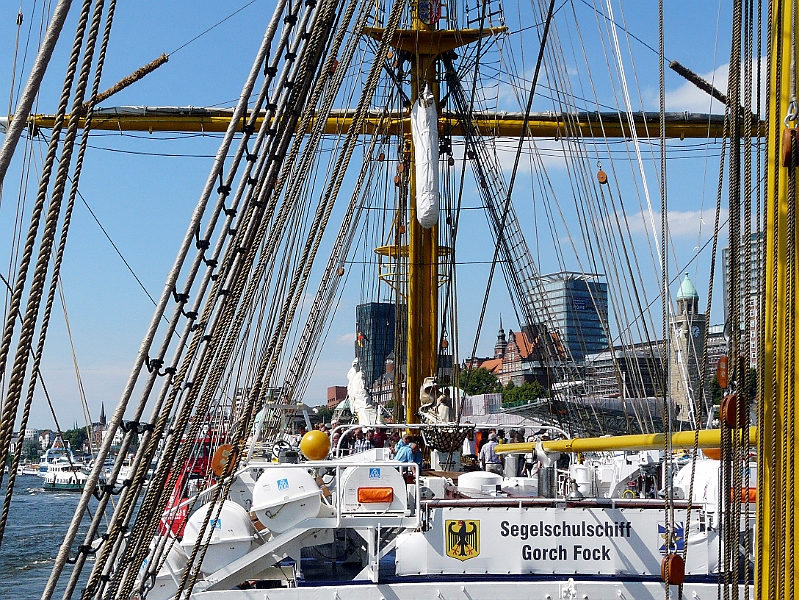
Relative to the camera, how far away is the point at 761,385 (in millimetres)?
3840

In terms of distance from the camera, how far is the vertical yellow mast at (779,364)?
359 cm

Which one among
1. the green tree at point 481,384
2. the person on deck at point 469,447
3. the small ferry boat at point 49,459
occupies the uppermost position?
the person on deck at point 469,447

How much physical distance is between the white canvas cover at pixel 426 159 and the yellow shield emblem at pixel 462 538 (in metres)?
6.68

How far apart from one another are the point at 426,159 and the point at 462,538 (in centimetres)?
754

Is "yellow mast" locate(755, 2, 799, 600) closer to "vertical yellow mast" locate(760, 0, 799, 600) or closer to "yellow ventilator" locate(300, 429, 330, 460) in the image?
"vertical yellow mast" locate(760, 0, 799, 600)

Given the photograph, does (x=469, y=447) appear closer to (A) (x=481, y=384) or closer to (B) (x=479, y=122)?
(B) (x=479, y=122)

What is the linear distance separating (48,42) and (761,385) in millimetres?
3076

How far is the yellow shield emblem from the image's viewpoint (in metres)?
8.36

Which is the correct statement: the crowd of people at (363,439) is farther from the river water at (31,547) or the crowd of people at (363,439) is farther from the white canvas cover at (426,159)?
the river water at (31,547)

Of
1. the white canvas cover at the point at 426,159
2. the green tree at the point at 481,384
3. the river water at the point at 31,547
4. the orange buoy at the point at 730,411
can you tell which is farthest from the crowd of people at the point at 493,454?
the green tree at the point at 481,384

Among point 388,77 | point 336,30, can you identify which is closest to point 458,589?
point 336,30

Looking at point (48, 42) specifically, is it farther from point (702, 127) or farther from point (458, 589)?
point (702, 127)

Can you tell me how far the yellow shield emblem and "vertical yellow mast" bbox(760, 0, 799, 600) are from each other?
473 cm

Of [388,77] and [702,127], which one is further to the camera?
[702,127]
